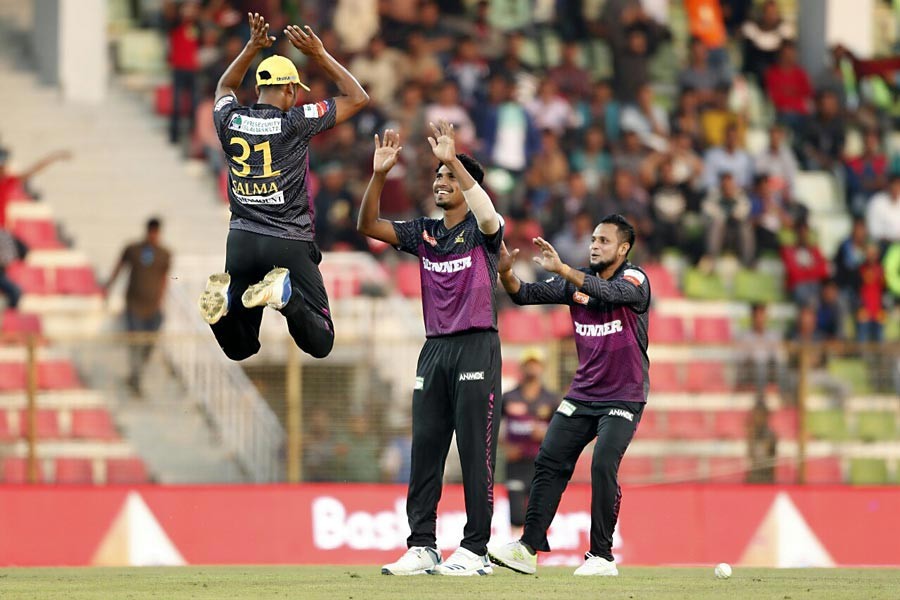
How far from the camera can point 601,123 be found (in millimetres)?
22547

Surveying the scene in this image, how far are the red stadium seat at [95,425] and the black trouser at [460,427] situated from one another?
6.19m

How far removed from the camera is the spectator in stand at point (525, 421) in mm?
16125

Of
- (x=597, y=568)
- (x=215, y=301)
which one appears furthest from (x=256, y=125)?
(x=597, y=568)

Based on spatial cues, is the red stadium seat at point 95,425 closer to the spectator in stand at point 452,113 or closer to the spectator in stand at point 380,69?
the spectator in stand at point 452,113

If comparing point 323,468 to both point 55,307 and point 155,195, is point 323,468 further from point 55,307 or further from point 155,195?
point 155,195

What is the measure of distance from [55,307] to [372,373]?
4.34 meters

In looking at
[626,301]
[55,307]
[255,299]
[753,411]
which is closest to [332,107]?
[255,299]

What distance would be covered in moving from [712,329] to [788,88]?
5.18 meters

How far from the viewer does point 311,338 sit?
11.1 m

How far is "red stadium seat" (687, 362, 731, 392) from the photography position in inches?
685

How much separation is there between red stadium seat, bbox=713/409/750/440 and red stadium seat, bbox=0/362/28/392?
21.4ft

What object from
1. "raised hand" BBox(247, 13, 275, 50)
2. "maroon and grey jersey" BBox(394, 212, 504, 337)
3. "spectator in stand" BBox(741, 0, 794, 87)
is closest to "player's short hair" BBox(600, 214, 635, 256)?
"maroon and grey jersey" BBox(394, 212, 504, 337)

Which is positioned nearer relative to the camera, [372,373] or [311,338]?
[311,338]

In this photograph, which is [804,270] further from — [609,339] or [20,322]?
[609,339]
